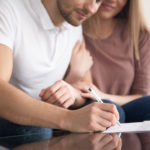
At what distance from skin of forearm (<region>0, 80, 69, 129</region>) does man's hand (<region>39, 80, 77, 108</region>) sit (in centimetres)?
16

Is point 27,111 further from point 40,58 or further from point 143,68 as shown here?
point 143,68

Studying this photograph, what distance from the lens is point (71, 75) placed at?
4.76ft

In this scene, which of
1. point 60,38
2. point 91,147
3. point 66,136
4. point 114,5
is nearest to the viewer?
point 91,147

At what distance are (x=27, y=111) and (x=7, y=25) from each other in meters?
0.38

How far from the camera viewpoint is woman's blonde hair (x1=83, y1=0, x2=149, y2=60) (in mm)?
1613


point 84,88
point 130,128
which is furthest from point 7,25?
point 130,128

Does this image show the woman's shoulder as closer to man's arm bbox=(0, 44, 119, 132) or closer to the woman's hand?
the woman's hand

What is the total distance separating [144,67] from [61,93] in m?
0.70

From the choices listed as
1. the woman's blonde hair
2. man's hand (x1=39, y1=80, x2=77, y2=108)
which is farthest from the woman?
man's hand (x1=39, y1=80, x2=77, y2=108)

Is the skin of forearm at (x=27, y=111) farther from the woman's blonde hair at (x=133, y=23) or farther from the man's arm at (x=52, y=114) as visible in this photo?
the woman's blonde hair at (x=133, y=23)

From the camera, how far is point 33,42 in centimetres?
127

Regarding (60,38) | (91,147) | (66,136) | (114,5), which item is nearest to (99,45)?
(114,5)

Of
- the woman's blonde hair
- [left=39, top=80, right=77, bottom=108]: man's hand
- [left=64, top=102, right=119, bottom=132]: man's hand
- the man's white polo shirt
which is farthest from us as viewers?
the woman's blonde hair

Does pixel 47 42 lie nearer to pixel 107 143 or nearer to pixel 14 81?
pixel 14 81
